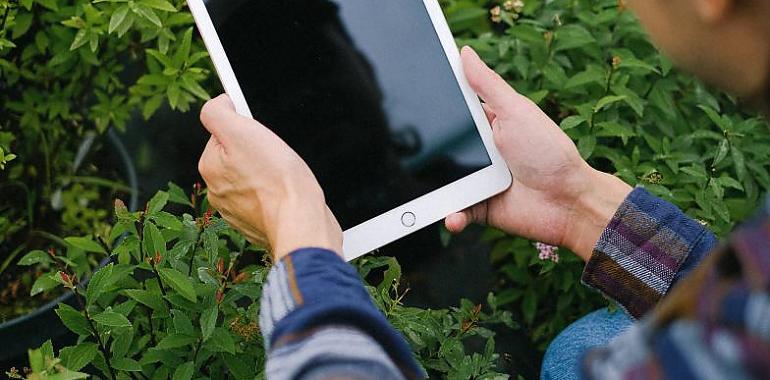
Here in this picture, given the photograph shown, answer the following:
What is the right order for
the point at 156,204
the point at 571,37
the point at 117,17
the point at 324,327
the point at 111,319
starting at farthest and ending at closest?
the point at 571,37
the point at 117,17
the point at 156,204
the point at 111,319
the point at 324,327

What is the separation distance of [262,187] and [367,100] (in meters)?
0.32

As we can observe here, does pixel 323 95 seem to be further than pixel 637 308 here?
Yes

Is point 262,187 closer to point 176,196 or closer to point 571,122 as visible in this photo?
point 176,196

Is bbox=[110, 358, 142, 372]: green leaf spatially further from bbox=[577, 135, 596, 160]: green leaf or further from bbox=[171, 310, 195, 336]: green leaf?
bbox=[577, 135, 596, 160]: green leaf

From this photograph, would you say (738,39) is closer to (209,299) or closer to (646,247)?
(646,247)

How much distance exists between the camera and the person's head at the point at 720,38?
2.61 feet

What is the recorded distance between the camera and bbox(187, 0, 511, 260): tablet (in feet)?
4.89

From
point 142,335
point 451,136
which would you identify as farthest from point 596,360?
point 142,335

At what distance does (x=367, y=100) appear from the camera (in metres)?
1.52

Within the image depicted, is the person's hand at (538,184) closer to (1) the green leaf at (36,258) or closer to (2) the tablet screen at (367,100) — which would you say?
(2) the tablet screen at (367,100)

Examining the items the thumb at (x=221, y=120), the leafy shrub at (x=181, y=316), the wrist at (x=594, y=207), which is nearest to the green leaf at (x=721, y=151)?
the wrist at (x=594, y=207)

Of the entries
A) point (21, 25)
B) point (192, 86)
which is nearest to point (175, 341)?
point (192, 86)

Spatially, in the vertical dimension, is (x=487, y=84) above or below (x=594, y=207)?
above

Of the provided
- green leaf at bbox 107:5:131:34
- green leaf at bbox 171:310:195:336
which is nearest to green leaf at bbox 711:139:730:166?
green leaf at bbox 171:310:195:336
